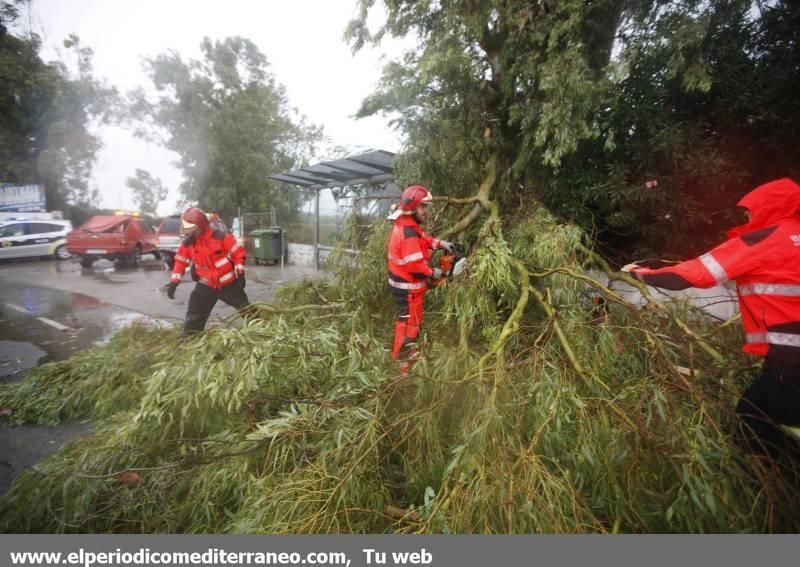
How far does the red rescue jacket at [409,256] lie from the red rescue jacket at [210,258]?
1.87 metres

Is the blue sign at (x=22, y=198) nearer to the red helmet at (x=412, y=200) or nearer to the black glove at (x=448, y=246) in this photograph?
the red helmet at (x=412, y=200)

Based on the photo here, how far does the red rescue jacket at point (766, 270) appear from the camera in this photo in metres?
1.78

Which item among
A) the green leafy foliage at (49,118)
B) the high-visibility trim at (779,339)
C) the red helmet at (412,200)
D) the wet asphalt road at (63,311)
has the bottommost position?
the wet asphalt road at (63,311)

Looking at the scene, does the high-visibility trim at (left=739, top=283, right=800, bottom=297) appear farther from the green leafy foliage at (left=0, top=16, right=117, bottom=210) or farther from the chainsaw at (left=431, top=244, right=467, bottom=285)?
the green leafy foliage at (left=0, top=16, right=117, bottom=210)

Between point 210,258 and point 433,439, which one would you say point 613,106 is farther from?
point 210,258

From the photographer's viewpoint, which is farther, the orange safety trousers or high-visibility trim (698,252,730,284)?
the orange safety trousers

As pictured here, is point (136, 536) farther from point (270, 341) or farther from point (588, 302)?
point (588, 302)

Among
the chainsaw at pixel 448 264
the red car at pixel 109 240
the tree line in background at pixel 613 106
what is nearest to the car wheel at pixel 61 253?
the red car at pixel 109 240

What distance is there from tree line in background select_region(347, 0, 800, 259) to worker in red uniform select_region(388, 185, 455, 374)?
4.56 feet

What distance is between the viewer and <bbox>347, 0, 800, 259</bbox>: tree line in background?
4.03m

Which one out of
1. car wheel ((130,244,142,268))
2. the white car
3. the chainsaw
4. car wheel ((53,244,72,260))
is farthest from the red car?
the chainsaw

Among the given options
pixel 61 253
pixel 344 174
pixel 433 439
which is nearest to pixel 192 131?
pixel 61 253

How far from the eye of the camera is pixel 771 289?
1811mm

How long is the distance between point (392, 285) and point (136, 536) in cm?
241
